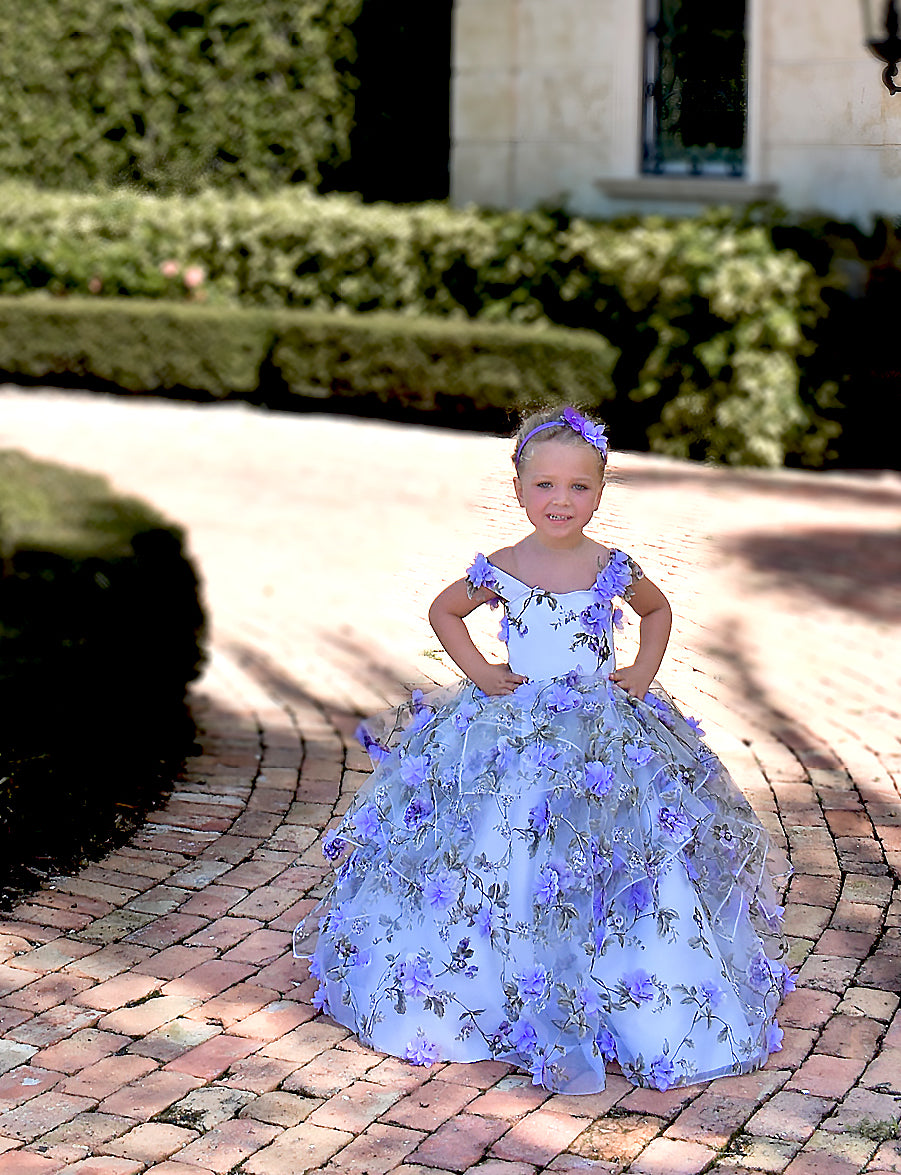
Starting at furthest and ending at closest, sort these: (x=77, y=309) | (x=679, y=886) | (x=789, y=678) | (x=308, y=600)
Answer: (x=77, y=309)
(x=308, y=600)
(x=789, y=678)
(x=679, y=886)

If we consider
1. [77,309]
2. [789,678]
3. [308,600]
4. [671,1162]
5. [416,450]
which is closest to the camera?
[671,1162]

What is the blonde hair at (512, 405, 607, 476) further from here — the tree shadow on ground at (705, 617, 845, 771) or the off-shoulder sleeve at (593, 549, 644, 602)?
the tree shadow on ground at (705, 617, 845, 771)

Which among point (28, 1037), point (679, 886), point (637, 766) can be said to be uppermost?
point (637, 766)

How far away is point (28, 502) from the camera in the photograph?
20.3 feet

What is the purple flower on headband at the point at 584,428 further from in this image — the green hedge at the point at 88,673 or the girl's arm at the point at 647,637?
the green hedge at the point at 88,673

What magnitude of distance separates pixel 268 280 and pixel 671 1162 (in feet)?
36.4

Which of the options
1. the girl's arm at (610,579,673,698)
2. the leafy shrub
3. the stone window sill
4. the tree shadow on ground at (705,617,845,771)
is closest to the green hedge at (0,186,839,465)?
the stone window sill

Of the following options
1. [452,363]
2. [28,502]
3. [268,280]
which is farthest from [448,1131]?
[268,280]

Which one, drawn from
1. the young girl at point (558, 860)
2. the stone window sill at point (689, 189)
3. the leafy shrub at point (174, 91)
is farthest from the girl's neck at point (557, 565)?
the leafy shrub at point (174, 91)

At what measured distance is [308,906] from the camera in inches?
157

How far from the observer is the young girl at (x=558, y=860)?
10.3 feet

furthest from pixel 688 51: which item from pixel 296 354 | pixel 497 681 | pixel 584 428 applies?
pixel 497 681

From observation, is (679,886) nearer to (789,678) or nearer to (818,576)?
(789,678)

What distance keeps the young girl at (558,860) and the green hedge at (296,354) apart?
7.68 meters
